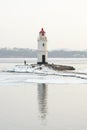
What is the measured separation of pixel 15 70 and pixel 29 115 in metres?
36.7

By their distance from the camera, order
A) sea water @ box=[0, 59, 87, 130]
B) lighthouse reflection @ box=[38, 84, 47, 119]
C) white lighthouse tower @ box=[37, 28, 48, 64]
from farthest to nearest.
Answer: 1. white lighthouse tower @ box=[37, 28, 48, 64]
2. lighthouse reflection @ box=[38, 84, 47, 119]
3. sea water @ box=[0, 59, 87, 130]

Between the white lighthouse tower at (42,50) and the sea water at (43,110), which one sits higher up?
the white lighthouse tower at (42,50)

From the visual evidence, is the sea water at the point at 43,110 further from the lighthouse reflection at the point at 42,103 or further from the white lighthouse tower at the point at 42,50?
the white lighthouse tower at the point at 42,50

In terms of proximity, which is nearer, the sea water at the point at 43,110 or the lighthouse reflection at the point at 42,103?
the sea water at the point at 43,110

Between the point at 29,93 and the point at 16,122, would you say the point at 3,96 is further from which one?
the point at 16,122

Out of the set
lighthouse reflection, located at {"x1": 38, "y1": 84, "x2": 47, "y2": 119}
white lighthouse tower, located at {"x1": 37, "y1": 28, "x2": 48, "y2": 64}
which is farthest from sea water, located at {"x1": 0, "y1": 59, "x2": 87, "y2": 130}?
white lighthouse tower, located at {"x1": 37, "y1": 28, "x2": 48, "y2": 64}

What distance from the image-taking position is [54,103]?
18.5m

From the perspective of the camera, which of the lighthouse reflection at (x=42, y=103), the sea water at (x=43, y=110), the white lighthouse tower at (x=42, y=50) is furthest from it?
the white lighthouse tower at (x=42, y=50)

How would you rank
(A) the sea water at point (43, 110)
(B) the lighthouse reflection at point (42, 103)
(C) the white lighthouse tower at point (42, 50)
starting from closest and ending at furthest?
(A) the sea water at point (43, 110), (B) the lighthouse reflection at point (42, 103), (C) the white lighthouse tower at point (42, 50)

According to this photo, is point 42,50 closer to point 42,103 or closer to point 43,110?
point 42,103

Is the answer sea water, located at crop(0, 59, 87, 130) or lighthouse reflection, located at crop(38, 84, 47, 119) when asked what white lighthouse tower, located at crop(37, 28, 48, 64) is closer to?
lighthouse reflection, located at crop(38, 84, 47, 119)

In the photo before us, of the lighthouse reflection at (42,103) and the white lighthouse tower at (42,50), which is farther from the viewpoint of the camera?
the white lighthouse tower at (42,50)

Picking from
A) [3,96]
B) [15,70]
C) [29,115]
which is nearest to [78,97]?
[3,96]

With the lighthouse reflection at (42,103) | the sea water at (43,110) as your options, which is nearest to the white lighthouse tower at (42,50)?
the lighthouse reflection at (42,103)
